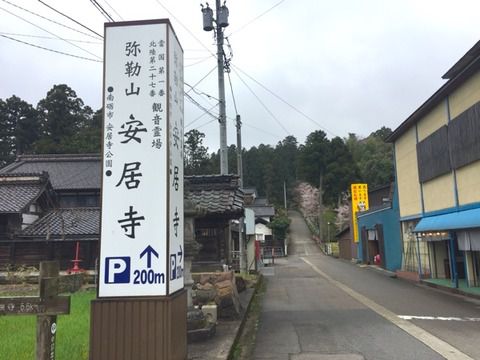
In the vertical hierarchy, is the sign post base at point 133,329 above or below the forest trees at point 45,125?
below

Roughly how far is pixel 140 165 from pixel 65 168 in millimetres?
32228

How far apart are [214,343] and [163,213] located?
137 inches

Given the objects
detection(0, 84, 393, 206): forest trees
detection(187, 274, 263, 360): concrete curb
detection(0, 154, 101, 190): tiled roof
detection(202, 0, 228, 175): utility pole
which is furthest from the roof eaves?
detection(0, 84, 393, 206): forest trees

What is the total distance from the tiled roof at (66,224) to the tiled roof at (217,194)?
10645 mm

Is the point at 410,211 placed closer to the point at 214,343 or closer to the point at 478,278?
the point at 478,278

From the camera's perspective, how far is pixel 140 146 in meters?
5.60

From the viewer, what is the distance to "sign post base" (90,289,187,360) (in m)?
5.13

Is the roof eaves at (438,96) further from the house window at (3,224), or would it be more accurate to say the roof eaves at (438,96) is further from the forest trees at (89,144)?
the forest trees at (89,144)

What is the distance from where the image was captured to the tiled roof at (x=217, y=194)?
40.1ft

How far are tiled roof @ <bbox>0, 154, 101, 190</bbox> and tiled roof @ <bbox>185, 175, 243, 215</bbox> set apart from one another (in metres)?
20.1

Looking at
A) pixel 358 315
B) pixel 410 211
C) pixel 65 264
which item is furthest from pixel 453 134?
pixel 65 264

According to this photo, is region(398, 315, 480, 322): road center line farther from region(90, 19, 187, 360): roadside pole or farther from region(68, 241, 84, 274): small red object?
region(68, 241, 84, 274): small red object

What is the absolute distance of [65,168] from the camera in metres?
35.0

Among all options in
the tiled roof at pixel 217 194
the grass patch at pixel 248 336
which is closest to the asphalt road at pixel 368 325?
the grass patch at pixel 248 336
